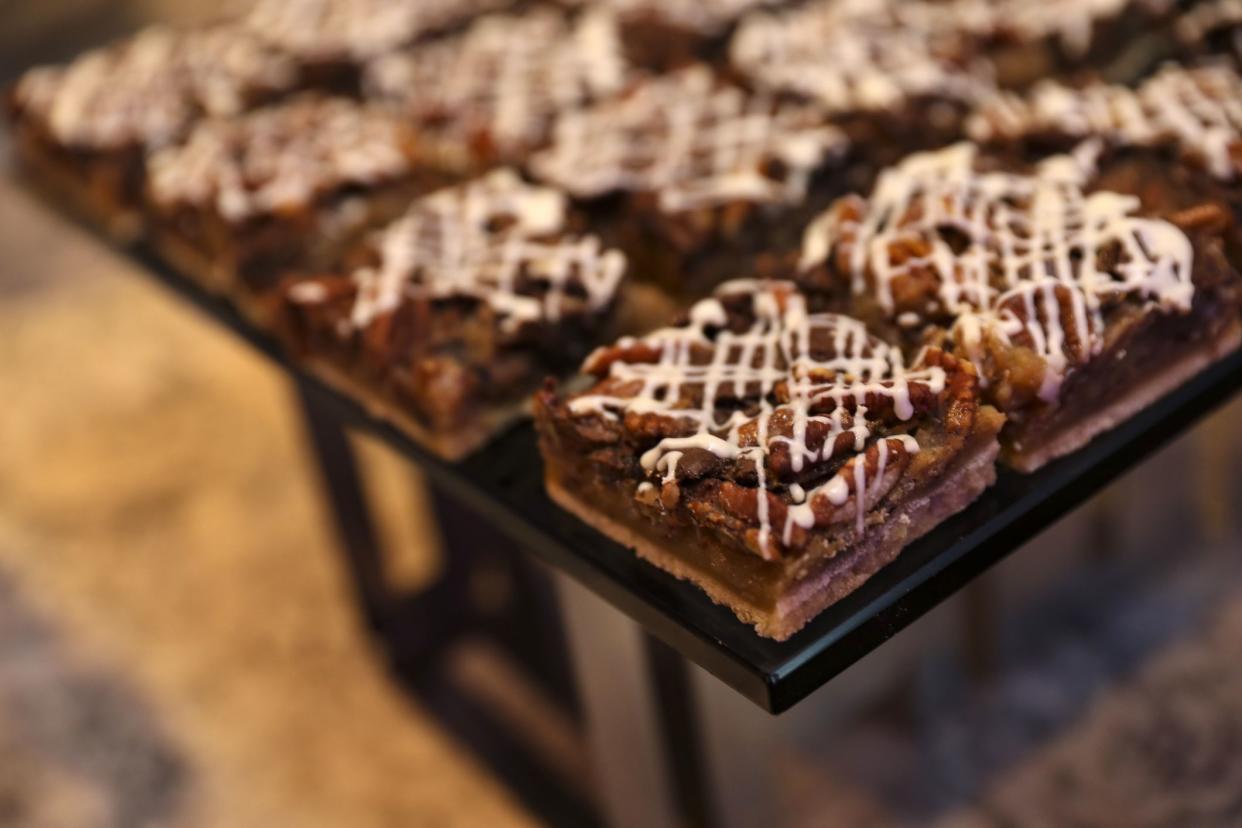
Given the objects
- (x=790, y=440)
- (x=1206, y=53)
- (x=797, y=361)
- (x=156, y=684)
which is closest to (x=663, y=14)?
(x=1206, y=53)

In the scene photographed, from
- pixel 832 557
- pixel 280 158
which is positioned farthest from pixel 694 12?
pixel 832 557

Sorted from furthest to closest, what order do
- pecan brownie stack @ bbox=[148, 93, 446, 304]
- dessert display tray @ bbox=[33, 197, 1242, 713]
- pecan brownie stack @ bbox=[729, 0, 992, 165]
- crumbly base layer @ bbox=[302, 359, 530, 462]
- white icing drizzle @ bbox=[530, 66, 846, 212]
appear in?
1. pecan brownie stack @ bbox=[148, 93, 446, 304]
2. pecan brownie stack @ bbox=[729, 0, 992, 165]
3. white icing drizzle @ bbox=[530, 66, 846, 212]
4. crumbly base layer @ bbox=[302, 359, 530, 462]
5. dessert display tray @ bbox=[33, 197, 1242, 713]

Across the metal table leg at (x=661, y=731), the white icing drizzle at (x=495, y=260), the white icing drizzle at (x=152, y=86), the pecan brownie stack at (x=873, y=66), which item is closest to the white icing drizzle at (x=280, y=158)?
the white icing drizzle at (x=152, y=86)

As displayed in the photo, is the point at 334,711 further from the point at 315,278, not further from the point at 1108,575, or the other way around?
the point at 1108,575

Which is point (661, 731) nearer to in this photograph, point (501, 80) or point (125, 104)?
point (501, 80)

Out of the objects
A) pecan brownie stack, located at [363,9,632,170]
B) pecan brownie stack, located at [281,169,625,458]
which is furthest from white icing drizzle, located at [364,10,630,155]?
pecan brownie stack, located at [281,169,625,458]

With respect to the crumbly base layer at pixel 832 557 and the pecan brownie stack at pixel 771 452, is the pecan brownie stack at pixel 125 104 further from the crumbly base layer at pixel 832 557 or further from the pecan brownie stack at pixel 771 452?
the crumbly base layer at pixel 832 557

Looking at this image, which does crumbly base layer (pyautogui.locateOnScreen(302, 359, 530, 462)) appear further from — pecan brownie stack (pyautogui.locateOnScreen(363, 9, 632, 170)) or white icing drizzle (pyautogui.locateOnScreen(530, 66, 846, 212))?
pecan brownie stack (pyautogui.locateOnScreen(363, 9, 632, 170))
